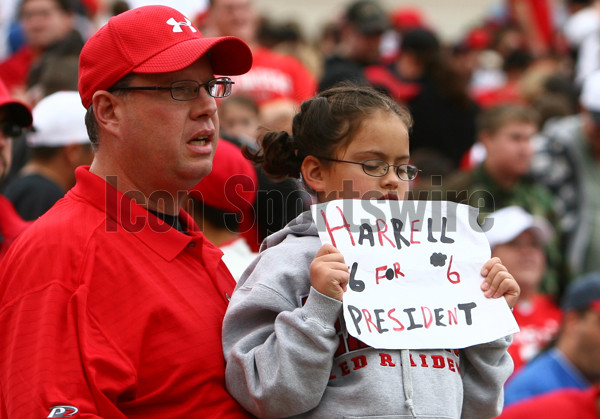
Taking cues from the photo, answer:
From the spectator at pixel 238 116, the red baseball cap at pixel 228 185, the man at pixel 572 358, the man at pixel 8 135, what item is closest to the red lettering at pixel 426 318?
the red baseball cap at pixel 228 185

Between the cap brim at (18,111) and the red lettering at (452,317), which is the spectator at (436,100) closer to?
the cap brim at (18,111)

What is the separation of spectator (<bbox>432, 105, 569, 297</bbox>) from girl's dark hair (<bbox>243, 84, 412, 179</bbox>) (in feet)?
12.0

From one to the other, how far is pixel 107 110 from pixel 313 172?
2.21 feet

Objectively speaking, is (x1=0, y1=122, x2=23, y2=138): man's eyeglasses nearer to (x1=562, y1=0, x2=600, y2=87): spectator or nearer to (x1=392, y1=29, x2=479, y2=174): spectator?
(x1=392, y1=29, x2=479, y2=174): spectator

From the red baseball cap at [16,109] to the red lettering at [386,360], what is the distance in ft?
5.99

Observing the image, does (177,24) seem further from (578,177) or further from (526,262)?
(578,177)

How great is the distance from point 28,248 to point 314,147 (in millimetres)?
941

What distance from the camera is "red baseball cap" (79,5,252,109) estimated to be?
2631 mm

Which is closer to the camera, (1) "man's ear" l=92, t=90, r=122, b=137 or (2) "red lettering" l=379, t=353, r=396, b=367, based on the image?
(2) "red lettering" l=379, t=353, r=396, b=367

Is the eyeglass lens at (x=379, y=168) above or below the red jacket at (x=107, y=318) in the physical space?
above

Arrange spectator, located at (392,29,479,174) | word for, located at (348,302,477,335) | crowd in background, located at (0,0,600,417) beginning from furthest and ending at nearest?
1. spectator, located at (392,29,479,174)
2. crowd in background, located at (0,0,600,417)
3. word for, located at (348,302,477,335)

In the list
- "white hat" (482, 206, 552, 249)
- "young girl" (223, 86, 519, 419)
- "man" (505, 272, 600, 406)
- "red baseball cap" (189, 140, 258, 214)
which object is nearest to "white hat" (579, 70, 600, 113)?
"white hat" (482, 206, 552, 249)

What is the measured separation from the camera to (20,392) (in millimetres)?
2334

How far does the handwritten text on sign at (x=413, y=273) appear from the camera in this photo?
2621mm
